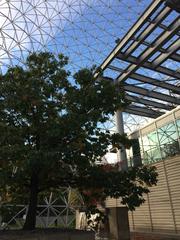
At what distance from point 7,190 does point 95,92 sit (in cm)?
551

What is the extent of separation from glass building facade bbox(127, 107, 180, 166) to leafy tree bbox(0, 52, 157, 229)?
339 inches

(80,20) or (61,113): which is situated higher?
(80,20)

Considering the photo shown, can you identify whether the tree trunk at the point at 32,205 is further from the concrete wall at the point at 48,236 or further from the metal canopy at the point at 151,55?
the metal canopy at the point at 151,55

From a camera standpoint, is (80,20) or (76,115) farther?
(80,20)

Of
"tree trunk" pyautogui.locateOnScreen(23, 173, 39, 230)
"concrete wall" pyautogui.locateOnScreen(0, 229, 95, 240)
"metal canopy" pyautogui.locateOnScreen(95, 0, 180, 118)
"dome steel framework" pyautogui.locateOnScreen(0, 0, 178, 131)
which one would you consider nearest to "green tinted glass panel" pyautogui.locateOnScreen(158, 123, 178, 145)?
A: "metal canopy" pyautogui.locateOnScreen(95, 0, 180, 118)

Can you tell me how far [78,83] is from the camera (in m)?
12.6

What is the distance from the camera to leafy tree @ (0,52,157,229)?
35.3ft

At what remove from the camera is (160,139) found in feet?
76.6

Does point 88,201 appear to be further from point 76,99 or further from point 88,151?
point 76,99

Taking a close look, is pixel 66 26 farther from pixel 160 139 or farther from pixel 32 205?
pixel 32 205

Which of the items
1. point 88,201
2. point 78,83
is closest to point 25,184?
point 88,201

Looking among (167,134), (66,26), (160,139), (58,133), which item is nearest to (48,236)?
(58,133)

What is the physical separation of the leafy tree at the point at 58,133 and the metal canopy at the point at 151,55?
35.0 ft

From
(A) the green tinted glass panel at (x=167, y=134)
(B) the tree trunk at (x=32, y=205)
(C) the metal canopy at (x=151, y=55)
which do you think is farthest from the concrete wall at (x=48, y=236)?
(C) the metal canopy at (x=151, y=55)
